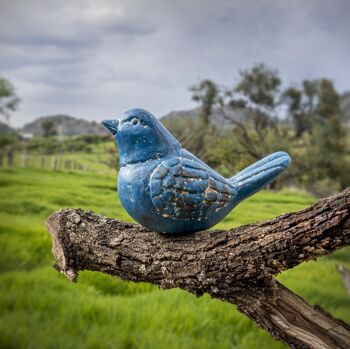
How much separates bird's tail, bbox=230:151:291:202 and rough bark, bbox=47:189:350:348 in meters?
0.17

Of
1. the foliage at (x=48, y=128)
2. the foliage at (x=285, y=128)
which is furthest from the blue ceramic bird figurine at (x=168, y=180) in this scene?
the foliage at (x=48, y=128)

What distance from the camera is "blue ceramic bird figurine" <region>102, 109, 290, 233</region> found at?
1.18 meters

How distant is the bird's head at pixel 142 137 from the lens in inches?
49.1

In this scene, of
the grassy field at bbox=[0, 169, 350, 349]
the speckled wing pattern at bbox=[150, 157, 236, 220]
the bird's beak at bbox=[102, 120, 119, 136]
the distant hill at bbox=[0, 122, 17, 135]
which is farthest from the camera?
the distant hill at bbox=[0, 122, 17, 135]

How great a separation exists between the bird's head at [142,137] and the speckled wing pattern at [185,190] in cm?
6

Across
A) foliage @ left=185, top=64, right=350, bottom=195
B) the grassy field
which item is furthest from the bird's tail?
foliage @ left=185, top=64, right=350, bottom=195

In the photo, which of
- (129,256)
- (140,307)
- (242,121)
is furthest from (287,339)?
(242,121)

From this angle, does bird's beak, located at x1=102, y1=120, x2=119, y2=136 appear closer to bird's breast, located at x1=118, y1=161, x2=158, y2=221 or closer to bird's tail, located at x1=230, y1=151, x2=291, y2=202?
bird's breast, located at x1=118, y1=161, x2=158, y2=221

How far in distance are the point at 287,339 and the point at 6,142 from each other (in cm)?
446

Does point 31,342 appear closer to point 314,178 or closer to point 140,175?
point 140,175

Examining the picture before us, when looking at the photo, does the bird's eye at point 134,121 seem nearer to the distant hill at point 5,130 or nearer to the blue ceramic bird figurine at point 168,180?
the blue ceramic bird figurine at point 168,180

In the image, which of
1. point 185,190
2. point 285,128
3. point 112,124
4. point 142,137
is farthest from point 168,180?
point 285,128

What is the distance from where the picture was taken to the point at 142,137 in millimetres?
1247

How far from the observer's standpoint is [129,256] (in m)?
1.25
